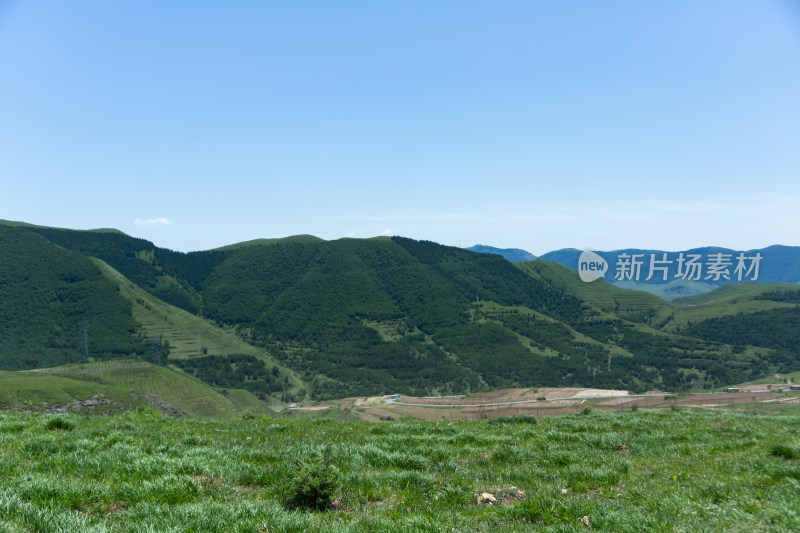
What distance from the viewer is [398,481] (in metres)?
9.06

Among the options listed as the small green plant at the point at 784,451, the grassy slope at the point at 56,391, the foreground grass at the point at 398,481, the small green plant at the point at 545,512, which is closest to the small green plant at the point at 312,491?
the foreground grass at the point at 398,481

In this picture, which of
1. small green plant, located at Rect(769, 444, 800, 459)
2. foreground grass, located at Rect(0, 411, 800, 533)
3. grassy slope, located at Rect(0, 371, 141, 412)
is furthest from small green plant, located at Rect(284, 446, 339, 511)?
grassy slope, located at Rect(0, 371, 141, 412)

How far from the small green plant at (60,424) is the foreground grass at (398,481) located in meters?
0.04

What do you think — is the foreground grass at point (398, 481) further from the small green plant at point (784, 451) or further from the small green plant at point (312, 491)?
the small green plant at point (312, 491)

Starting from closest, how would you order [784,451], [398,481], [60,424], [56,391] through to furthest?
[398,481]
[784,451]
[60,424]
[56,391]

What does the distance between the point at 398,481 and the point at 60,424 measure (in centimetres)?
1200

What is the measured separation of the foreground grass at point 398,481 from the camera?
6470 millimetres

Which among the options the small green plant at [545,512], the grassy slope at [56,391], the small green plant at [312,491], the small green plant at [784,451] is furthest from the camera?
the grassy slope at [56,391]

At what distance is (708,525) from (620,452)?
677 cm

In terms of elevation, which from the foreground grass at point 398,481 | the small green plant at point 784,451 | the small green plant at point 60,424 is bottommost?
the small green plant at point 60,424

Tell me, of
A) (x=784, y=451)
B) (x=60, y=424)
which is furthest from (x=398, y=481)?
(x=60, y=424)

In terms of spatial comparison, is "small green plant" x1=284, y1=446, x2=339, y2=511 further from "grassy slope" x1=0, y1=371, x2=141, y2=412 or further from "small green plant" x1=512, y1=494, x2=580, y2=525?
"grassy slope" x1=0, y1=371, x2=141, y2=412

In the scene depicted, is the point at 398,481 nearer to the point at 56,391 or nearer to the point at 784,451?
the point at 784,451

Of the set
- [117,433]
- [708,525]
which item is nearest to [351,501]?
[708,525]
